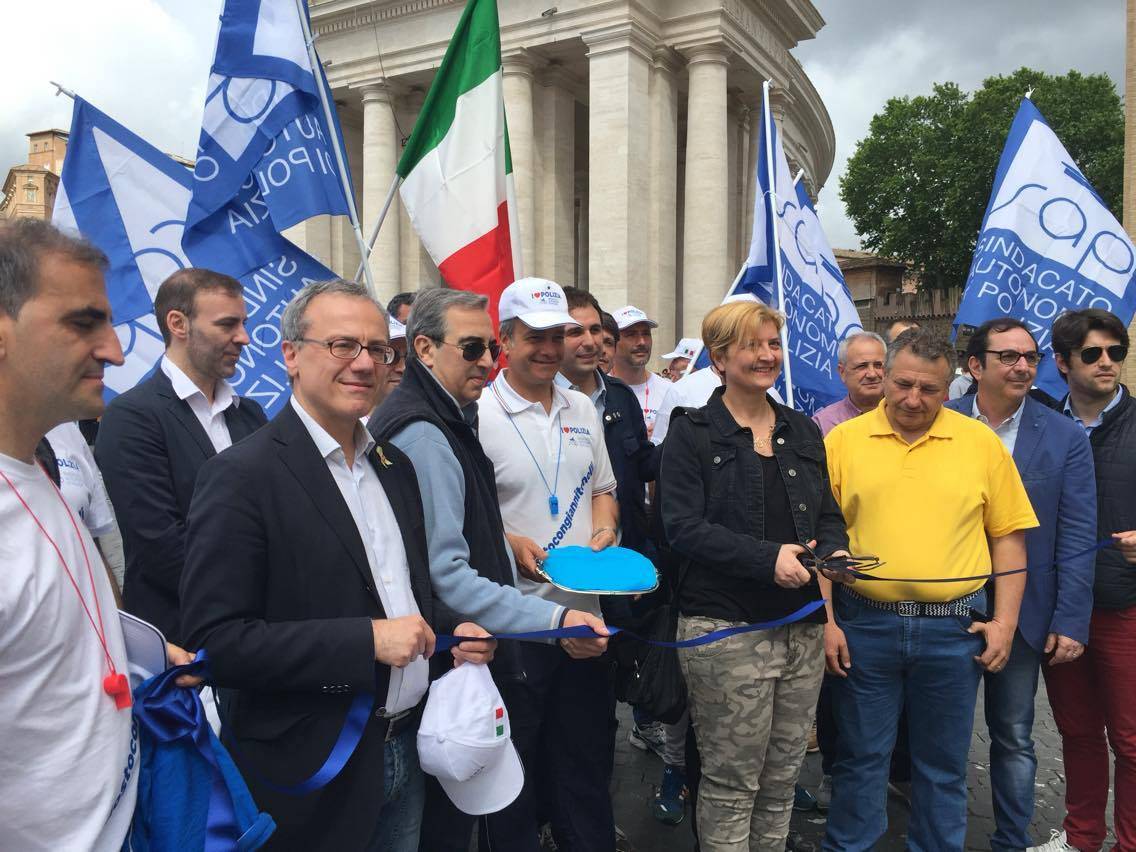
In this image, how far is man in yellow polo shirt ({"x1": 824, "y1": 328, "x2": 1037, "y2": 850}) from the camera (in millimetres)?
3314

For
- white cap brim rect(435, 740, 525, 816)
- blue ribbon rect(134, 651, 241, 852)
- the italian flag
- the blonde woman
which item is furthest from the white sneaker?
the italian flag

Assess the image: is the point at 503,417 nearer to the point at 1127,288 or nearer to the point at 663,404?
the point at 663,404

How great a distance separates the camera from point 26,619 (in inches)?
55.1

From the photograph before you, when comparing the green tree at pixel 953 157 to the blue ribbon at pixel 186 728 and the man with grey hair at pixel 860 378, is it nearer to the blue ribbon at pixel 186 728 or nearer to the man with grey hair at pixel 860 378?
the man with grey hair at pixel 860 378

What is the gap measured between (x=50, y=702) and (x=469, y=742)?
3.18 ft

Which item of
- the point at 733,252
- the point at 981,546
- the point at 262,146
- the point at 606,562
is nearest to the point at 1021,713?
the point at 981,546

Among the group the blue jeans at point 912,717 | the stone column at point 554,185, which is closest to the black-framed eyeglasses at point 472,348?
the blue jeans at point 912,717

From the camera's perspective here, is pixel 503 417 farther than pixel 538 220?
No

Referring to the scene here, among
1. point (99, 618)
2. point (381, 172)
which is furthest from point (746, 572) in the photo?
point (381, 172)

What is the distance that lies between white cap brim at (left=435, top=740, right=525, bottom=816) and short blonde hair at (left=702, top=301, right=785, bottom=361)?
1.77 meters

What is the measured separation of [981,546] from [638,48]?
65.5ft

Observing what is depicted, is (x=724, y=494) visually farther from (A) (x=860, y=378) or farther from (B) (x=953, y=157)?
(B) (x=953, y=157)

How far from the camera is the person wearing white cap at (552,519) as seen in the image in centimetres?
327

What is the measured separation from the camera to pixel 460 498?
2582 mm
